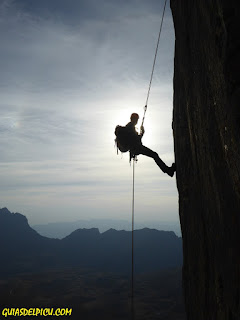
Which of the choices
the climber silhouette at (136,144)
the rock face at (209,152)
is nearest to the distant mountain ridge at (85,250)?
the climber silhouette at (136,144)

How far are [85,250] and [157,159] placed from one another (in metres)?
157

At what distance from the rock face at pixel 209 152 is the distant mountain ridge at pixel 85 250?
12327 centimetres

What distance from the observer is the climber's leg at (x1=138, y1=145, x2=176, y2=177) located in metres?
10.4

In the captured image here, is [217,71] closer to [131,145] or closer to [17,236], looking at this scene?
[131,145]

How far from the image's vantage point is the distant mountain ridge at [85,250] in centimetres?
12950

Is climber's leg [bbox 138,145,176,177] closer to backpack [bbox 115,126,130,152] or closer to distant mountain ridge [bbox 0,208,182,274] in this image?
backpack [bbox 115,126,130,152]

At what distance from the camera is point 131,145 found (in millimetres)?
11234

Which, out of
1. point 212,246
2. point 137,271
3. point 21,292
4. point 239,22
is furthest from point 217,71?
point 137,271

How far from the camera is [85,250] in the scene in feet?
514

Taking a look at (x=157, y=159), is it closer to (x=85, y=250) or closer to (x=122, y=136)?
(x=122, y=136)

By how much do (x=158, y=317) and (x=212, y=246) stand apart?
61259mm

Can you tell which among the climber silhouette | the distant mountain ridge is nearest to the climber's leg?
the climber silhouette

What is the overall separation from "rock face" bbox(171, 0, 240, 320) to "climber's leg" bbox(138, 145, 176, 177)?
181 cm

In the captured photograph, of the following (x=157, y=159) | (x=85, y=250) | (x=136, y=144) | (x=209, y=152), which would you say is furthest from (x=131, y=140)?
(x=85, y=250)
